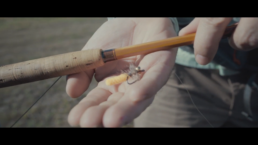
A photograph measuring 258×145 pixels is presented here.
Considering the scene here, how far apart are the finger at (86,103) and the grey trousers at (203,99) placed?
1.51 m

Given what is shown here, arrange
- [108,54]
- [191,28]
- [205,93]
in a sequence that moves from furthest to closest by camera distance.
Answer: [205,93] → [191,28] → [108,54]

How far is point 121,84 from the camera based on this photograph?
2.10 meters

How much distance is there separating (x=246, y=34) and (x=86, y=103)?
1820mm

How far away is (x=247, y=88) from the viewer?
2768 mm

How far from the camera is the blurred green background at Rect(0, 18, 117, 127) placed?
395cm

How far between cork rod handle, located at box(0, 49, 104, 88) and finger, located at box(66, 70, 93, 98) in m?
0.07

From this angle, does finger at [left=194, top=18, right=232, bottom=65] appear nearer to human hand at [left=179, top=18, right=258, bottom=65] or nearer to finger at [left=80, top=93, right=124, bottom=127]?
human hand at [left=179, top=18, right=258, bottom=65]

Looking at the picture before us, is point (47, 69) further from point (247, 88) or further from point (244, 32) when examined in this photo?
point (247, 88)

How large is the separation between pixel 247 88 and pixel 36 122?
13.7 feet

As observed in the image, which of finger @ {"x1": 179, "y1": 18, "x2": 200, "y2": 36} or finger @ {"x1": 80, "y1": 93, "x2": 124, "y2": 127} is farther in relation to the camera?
finger @ {"x1": 179, "y1": 18, "x2": 200, "y2": 36}

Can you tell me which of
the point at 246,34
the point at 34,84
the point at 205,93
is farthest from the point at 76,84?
the point at 34,84

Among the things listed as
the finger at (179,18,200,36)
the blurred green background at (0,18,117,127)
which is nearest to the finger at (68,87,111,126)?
the finger at (179,18,200,36)

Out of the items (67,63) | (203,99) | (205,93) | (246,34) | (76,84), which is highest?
(67,63)

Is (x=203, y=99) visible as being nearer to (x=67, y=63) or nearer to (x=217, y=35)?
(x=217, y=35)
